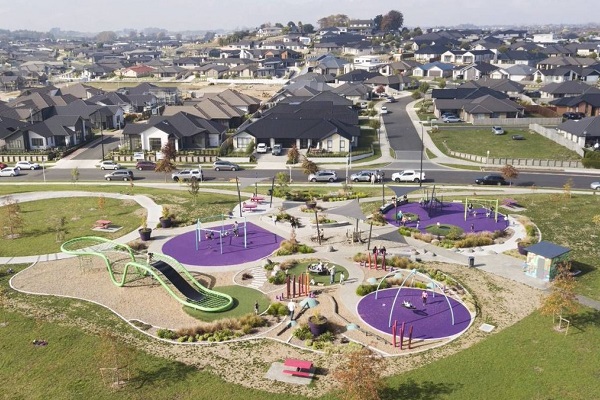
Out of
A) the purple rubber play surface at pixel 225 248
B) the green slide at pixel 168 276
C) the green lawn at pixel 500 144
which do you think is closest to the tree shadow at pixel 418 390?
the green slide at pixel 168 276

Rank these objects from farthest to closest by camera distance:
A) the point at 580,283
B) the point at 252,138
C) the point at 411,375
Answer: the point at 252,138
the point at 580,283
the point at 411,375

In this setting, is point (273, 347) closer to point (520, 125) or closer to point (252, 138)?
point (252, 138)

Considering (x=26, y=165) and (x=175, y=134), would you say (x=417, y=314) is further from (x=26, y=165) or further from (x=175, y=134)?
(x=26, y=165)

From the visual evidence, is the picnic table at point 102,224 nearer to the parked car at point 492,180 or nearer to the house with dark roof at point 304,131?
the house with dark roof at point 304,131

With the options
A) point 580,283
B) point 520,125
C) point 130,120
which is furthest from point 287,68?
point 580,283

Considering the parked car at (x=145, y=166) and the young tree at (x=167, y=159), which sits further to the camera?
the parked car at (x=145, y=166)

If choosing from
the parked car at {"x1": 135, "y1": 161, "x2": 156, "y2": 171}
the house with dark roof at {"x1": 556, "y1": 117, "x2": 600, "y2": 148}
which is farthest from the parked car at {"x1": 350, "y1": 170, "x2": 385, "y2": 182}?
the house with dark roof at {"x1": 556, "y1": 117, "x2": 600, "y2": 148}
